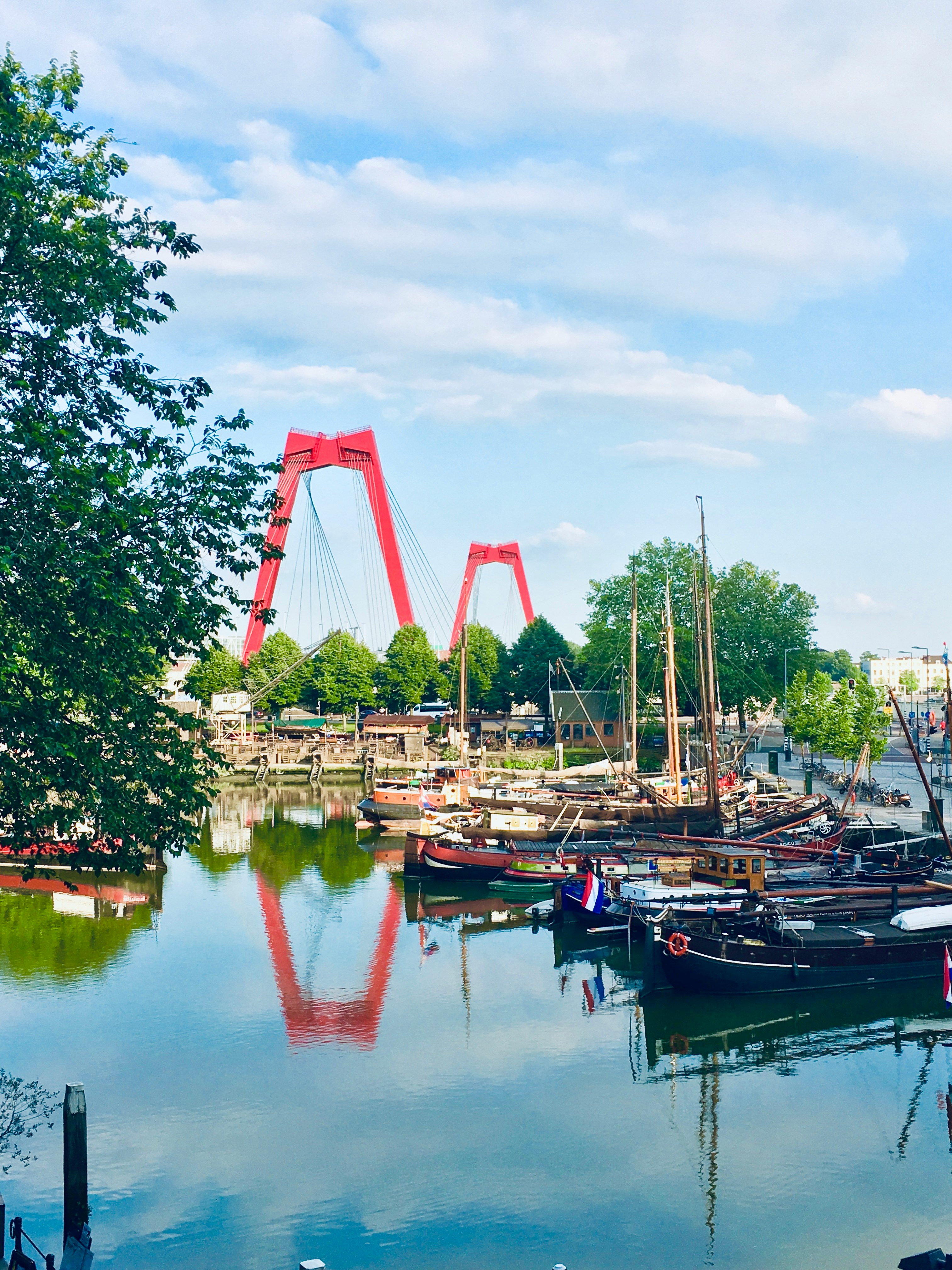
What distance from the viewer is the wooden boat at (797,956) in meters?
23.9

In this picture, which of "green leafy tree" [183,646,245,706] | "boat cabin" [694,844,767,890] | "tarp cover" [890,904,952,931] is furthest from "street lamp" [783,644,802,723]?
"tarp cover" [890,904,952,931]

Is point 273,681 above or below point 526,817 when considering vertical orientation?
above

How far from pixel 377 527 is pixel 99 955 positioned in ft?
181

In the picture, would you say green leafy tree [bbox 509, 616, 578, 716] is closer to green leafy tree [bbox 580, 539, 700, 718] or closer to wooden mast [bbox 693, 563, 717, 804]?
green leafy tree [bbox 580, 539, 700, 718]

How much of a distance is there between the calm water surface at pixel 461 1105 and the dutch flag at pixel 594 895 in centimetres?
145

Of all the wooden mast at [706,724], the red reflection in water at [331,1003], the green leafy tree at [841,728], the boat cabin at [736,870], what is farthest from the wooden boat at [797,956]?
the green leafy tree at [841,728]

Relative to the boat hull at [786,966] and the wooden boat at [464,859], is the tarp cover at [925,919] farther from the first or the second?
the wooden boat at [464,859]

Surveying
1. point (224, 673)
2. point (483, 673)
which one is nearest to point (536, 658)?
point (483, 673)

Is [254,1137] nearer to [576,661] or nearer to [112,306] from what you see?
[112,306]

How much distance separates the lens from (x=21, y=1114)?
17.5 m

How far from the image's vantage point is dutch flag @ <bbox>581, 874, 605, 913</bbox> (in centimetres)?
2816

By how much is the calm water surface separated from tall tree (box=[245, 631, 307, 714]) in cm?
5404

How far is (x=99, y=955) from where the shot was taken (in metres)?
29.1

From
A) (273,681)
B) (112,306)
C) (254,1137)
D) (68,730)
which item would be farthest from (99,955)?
(273,681)
